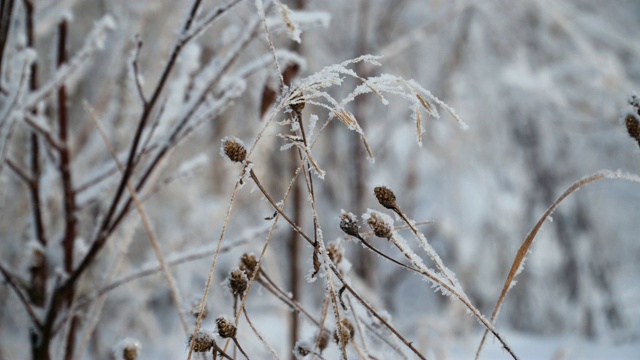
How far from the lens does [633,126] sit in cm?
56

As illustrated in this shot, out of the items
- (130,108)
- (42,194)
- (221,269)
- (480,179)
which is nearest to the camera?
(42,194)

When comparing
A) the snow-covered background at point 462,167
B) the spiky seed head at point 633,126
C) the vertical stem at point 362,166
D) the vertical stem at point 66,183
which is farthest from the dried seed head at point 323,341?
the vertical stem at point 362,166

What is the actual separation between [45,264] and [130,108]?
357 mm

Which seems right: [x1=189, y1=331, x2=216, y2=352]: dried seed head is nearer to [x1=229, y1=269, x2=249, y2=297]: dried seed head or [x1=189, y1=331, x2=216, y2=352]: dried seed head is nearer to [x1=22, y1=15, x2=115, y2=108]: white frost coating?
[x1=229, y1=269, x2=249, y2=297]: dried seed head

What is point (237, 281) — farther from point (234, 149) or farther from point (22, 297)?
point (22, 297)

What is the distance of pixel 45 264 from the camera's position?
0.98 metres

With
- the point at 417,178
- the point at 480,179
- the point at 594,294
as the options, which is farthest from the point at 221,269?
the point at 594,294

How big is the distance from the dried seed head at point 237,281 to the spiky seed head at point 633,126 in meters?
0.40

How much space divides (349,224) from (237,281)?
0.13 m

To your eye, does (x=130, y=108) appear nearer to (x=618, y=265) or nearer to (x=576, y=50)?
(x=576, y=50)

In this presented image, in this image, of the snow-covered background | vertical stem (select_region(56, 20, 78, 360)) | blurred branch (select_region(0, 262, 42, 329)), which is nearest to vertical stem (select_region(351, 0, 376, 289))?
the snow-covered background

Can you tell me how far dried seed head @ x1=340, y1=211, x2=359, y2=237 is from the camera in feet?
1.80

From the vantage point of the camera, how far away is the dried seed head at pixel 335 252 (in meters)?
0.63

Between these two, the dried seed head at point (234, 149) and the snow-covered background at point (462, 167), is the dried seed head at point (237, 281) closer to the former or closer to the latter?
the dried seed head at point (234, 149)
